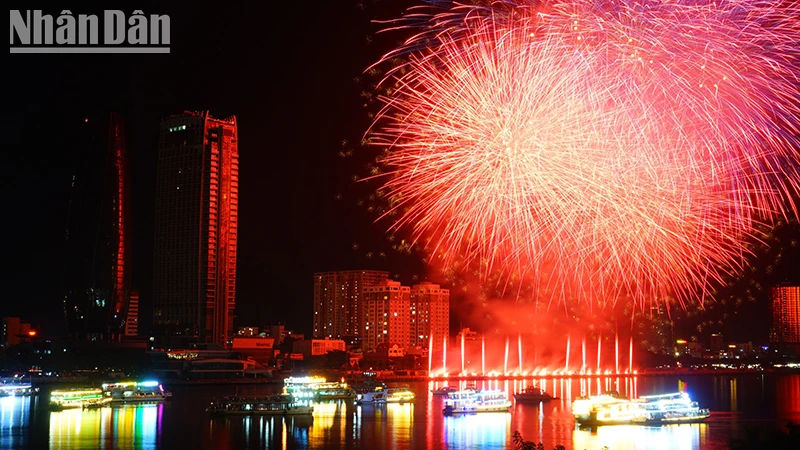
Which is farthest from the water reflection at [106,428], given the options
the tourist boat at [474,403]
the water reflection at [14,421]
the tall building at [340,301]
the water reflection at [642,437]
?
the tall building at [340,301]

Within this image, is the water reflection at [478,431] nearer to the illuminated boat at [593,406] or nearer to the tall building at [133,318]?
the illuminated boat at [593,406]

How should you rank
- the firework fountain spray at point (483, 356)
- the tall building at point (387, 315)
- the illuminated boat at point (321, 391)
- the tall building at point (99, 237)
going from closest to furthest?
the illuminated boat at point (321, 391) → the tall building at point (99, 237) → the firework fountain spray at point (483, 356) → the tall building at point (387, 315)

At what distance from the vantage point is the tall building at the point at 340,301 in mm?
155500

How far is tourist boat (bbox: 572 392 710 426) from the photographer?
180 feet

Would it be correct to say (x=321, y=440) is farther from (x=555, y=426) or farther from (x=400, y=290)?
(x=400, y=290)

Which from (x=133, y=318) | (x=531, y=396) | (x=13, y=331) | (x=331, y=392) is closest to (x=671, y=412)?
(x=531, y=396)

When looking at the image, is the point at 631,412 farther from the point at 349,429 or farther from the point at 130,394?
the point at 130,394

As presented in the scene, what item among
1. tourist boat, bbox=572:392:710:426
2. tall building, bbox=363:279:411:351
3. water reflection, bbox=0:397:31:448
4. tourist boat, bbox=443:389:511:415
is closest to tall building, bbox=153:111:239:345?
tall building, bbox=363:279:411:351

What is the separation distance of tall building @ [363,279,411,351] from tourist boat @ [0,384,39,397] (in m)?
73.4

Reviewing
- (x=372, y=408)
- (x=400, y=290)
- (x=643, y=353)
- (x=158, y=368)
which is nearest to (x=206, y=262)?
(x=158, y=368)

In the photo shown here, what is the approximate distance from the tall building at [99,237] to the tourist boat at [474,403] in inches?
2058

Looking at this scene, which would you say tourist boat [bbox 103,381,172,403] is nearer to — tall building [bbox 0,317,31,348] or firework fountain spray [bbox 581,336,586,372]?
tall building [bbox 0,317,31,348]

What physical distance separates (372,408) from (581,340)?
74822 mm

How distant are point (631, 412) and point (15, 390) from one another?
49953mm
